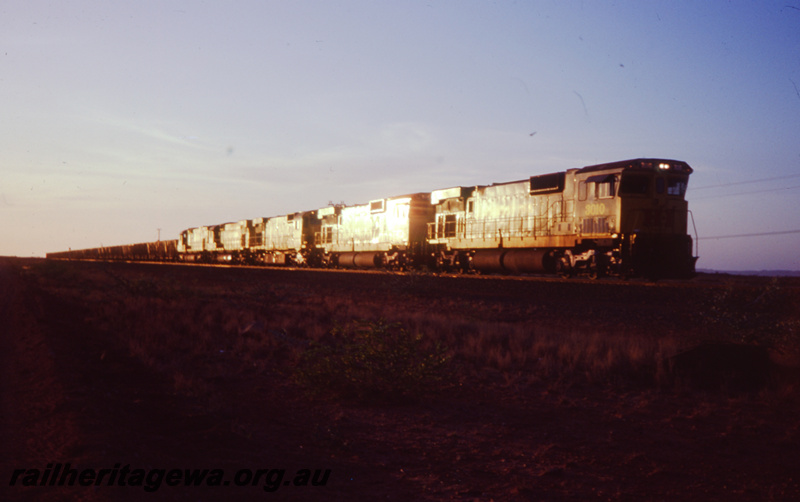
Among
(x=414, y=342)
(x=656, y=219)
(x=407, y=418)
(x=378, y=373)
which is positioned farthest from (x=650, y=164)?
(x=407, y=418)

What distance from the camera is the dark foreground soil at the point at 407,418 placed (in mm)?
4605

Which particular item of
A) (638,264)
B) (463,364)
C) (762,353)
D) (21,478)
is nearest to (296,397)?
(463,364)

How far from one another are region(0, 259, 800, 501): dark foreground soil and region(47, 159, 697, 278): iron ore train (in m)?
5.06

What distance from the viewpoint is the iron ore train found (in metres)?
18.6

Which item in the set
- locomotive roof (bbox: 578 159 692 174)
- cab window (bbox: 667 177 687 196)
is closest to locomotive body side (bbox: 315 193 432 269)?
locomotive roof (bbox: 578 159 692 174)

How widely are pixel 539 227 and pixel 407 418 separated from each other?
1626 centimetres

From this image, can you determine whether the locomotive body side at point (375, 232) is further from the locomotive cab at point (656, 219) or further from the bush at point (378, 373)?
the bush at point (378, 373)

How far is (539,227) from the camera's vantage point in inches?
866

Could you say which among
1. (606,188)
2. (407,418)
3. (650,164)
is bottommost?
(407,418)

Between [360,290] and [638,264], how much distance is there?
30.8 feet

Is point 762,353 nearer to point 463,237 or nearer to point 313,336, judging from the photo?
point 313,336

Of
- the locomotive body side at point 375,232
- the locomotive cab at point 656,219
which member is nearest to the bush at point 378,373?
the locomotive cab at point 656,219

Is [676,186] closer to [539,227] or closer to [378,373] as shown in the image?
[539,227]

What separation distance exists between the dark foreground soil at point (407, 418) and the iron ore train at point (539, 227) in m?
5.06
